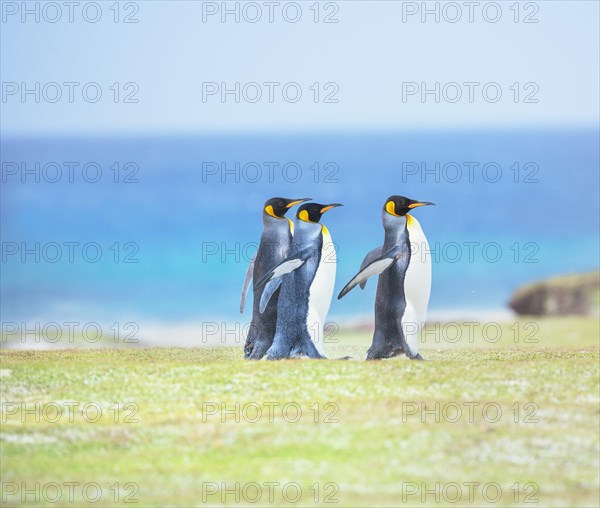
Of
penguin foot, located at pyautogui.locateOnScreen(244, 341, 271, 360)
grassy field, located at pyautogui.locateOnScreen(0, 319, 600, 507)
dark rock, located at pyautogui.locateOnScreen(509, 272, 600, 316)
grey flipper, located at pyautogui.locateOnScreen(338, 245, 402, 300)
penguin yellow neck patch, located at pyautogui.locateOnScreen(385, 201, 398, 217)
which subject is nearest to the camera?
grassy field, located at pyautogui.locateOnScreen(0, 319, 600, 507)

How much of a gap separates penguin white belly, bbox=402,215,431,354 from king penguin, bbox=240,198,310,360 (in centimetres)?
150

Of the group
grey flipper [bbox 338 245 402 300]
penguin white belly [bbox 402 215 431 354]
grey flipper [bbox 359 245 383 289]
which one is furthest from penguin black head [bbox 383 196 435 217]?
grey flipper [bbox 359 245 383 289]

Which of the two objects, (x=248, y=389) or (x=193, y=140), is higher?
(x=193, y=140)

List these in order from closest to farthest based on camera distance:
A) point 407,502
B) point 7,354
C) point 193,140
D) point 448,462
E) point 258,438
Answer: point 407,502 → point 448,462 → point 258,438 → point 7,354 → point 193,140

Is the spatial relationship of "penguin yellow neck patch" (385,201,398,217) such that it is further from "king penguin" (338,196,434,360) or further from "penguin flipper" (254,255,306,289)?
"penguin flipper" (254,255,306,289)

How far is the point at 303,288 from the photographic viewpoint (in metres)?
15.5

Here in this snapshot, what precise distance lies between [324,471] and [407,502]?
3.16 ft

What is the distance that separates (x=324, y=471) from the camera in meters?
11.4

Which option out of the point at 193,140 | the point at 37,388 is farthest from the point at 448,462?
the point at 193,140

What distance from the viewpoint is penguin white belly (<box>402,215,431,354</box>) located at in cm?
1551

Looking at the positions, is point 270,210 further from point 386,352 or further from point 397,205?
point 386,352

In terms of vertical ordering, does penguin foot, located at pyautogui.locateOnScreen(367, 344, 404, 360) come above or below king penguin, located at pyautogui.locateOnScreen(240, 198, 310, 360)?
below

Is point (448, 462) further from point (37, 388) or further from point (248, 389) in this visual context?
point (37, 388)

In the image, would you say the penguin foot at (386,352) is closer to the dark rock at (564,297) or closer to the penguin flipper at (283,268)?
the penguin flipper at (283,268)
